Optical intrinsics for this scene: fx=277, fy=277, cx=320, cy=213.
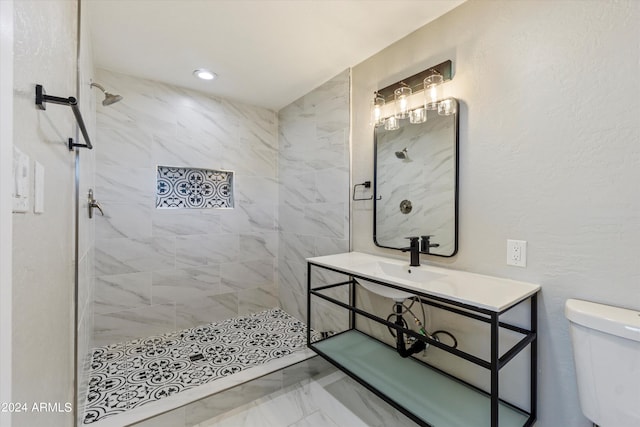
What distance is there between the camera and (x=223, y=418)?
163cm

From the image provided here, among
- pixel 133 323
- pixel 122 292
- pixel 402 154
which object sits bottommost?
pixel 133 323

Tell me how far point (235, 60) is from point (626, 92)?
2.21 m

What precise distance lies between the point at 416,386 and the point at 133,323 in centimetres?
226

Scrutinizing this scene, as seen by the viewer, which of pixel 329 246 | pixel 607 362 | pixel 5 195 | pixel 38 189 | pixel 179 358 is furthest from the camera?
pixel 329 246

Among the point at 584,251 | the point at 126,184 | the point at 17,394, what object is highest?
the point at 126,184

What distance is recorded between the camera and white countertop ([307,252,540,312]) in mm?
1088

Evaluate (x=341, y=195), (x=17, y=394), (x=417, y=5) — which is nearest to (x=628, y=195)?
(x=417, y=5)

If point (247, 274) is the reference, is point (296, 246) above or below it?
above

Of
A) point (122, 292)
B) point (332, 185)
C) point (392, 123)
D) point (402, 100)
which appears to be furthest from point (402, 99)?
point (122, 292)

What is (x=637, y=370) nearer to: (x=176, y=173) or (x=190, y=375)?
(x=190, y=375)

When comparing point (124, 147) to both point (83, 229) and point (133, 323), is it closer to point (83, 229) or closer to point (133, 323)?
point (83, 229)

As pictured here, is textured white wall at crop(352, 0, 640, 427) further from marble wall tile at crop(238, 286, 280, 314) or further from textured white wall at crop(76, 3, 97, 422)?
marble wall tile at crop(238, 286, 280, 314)

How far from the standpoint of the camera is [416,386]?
1.47 metres

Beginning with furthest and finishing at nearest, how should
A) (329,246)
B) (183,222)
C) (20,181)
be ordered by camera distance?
1. (183,222)
2. (329,246)
3. (20,181)
